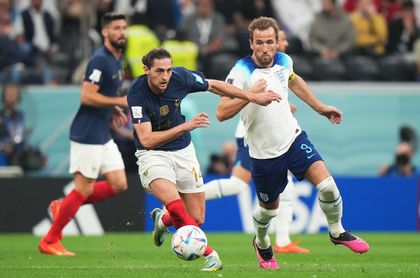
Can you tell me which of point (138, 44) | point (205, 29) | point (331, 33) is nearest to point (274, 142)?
point (138, 44)

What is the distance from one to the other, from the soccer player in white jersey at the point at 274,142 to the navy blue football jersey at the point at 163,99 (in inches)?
15.8

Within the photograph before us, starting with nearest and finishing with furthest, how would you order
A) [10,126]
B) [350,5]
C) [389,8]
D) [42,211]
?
1. [42,211]
2. [10,126]
3. [350,5]
4. [389,8]

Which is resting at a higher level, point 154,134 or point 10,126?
point 154,134

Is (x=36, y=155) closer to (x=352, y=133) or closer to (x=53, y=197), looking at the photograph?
(x=53, y=197)

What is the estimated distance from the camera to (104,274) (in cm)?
1043

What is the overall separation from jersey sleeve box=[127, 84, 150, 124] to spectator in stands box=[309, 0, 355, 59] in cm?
1020

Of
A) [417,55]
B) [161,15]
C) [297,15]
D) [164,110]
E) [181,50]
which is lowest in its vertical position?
[417,55]

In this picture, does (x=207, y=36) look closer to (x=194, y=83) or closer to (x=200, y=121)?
(x=194, y=83)

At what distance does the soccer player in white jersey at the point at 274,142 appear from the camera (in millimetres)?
10836

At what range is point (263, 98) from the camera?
34.1 ft

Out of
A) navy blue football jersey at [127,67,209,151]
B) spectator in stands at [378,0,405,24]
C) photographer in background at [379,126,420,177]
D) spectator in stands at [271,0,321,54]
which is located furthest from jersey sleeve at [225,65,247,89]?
spectator in stands at [378,0,405,24]

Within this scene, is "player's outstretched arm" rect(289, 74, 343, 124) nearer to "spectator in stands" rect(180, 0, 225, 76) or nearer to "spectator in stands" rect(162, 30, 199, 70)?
"spectator in stands" rect(162, 30, 199, 70)

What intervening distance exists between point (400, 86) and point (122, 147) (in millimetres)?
5143

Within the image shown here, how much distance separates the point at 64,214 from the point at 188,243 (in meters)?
3.72
